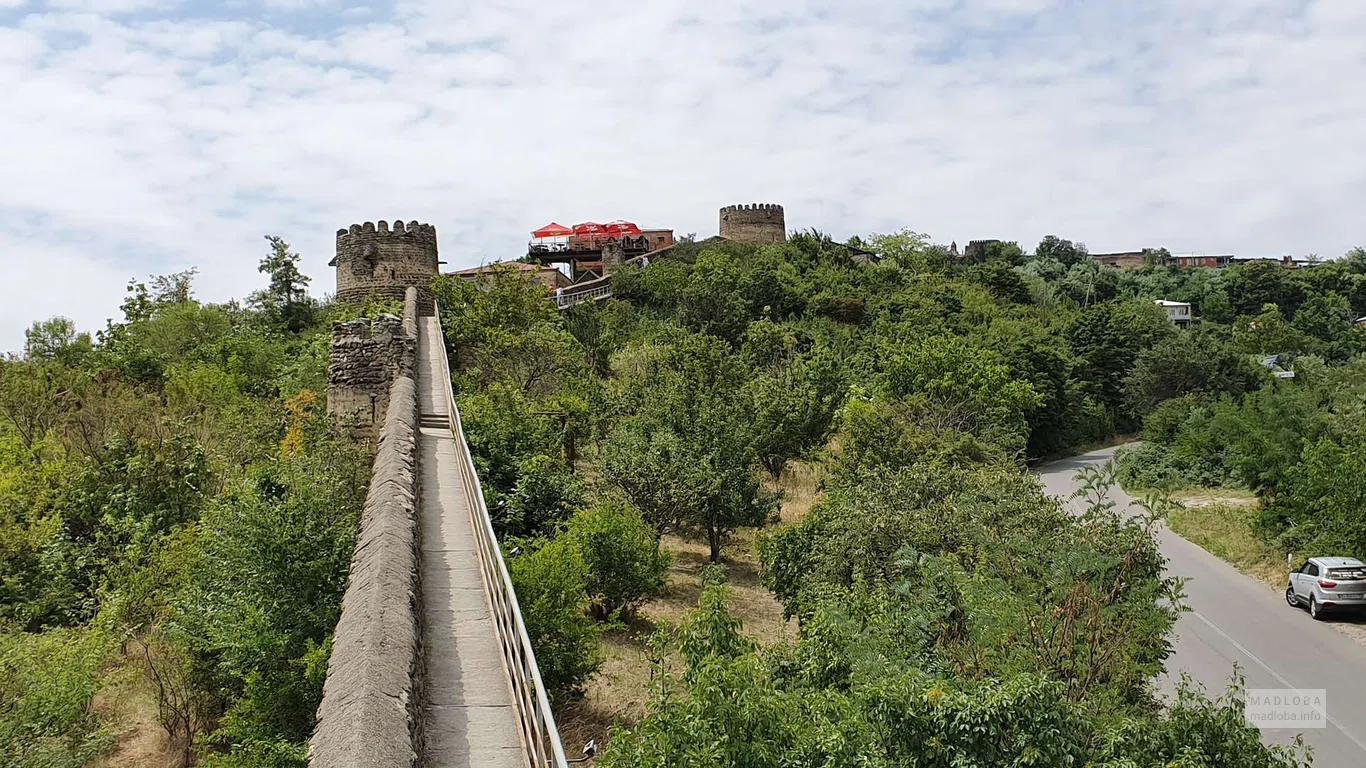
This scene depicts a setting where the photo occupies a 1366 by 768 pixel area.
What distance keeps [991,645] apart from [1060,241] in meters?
101

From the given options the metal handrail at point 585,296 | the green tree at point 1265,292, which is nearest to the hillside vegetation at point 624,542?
the metal handrail at point 585,296

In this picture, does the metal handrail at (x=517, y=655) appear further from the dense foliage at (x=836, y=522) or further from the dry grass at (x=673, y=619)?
the dry grass at (x=673, y=619)

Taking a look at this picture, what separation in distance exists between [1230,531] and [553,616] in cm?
2375

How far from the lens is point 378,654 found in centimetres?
614

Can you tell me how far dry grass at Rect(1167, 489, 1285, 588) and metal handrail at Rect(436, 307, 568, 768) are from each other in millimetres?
19149

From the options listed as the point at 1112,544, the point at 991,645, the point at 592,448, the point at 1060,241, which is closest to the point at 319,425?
the point at 592,448

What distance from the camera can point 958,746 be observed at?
284 inches

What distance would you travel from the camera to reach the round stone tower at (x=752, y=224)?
61344mm

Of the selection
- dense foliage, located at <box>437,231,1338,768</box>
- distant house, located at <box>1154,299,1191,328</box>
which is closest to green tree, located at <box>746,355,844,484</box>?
dense foliage, located at <box>437,231,1338,768</box>

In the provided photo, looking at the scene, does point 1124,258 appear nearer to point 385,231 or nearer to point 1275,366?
point 1275,366

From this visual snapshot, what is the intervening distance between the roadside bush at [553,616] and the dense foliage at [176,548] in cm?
204

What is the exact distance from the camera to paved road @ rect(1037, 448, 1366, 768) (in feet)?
47.0

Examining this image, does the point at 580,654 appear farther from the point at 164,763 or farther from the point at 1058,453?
the point at 1058,453

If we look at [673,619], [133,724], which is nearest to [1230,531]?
[673,619]
